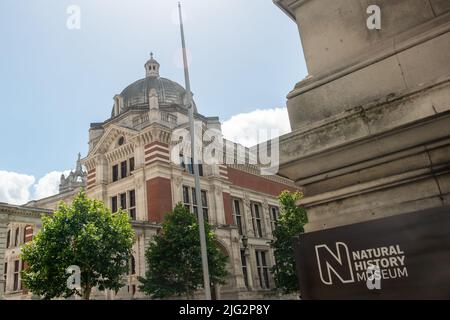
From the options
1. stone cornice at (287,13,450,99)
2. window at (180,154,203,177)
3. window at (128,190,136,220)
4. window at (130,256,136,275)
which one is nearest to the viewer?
stone cornice at (287,13,450,99)

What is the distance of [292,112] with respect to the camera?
3.59 m

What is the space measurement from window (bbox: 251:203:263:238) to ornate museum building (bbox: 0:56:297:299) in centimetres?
12

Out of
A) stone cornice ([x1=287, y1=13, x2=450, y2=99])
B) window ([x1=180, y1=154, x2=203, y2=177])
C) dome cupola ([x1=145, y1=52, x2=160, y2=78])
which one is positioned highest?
dome cupola ([x1=145, y1=52, x2=160, y2=78])

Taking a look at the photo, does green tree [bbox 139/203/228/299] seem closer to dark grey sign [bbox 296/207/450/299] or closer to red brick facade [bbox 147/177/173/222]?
red brick facade [bbox 147/177/173/222]

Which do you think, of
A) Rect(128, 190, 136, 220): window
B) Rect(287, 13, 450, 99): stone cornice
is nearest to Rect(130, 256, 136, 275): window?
Rect(128, 190, 136, 220): window

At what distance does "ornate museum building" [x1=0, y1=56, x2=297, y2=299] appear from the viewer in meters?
31.4

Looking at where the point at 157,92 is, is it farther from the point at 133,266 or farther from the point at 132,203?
the point at 133,266

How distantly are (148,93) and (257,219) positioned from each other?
18.9 metres

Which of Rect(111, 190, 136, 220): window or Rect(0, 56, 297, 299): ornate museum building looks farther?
Rect(111, 190, 136, 220): window

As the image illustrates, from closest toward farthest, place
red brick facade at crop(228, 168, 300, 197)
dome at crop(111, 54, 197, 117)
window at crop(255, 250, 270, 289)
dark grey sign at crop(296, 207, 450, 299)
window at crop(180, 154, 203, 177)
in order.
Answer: dark grey sign at crop(296, 207, 450, 299) → window at crop(180, 154, 203, 177) → window at crop(255, 250, 270, 289) → red brick facade at crop(228, 168, 300, 197) → dome at crop(111, 54, 197, 117)

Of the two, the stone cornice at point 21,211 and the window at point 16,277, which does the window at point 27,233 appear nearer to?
the window at point 16,277

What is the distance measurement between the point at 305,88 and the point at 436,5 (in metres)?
1.28
